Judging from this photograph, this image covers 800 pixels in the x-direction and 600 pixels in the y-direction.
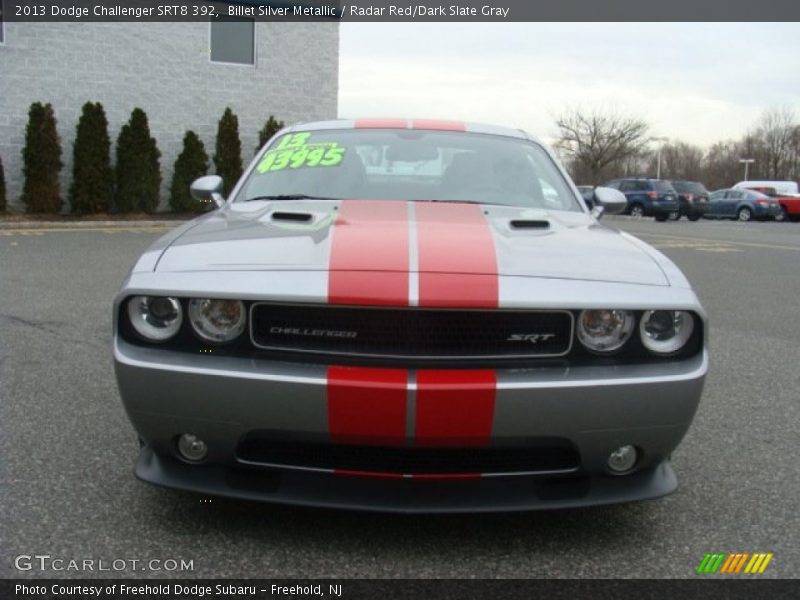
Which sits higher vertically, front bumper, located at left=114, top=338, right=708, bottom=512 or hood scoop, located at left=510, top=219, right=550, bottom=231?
hood scoop, located at left=510, top=219, right=550, bottom=231

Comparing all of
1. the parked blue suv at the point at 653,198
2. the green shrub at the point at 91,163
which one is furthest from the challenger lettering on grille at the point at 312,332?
the parked blue suv at the point at 653,198

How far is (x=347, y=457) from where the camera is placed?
2.34 m

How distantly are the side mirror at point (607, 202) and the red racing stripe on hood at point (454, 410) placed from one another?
2.03m

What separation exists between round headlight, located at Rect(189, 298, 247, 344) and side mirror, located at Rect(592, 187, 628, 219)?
221cm

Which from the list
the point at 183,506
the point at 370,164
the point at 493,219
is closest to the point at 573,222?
the point at 493,219

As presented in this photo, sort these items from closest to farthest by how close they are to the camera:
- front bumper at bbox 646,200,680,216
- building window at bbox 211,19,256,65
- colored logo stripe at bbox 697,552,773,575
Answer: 1. colored logo stripe at bbox 697,552,773,575
2. building window at bbox 211,19,256,65
3. front bumper at bbox 646,200,680,216

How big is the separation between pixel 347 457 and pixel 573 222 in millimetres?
1458

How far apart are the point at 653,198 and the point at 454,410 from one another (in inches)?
1103

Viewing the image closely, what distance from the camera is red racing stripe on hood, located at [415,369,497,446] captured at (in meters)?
2.19

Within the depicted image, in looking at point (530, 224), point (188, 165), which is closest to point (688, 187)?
point (188, 165)

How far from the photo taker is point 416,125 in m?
4.17

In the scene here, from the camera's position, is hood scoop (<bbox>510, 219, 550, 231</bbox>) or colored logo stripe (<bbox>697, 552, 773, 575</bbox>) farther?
hood scoop (<bbox>510, 219, 550, 231</bbox>)

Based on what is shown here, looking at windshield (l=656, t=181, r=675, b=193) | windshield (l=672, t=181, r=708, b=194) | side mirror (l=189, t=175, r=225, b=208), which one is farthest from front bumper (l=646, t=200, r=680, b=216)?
side mirror (l=189, t=175, r=225, b=208)
